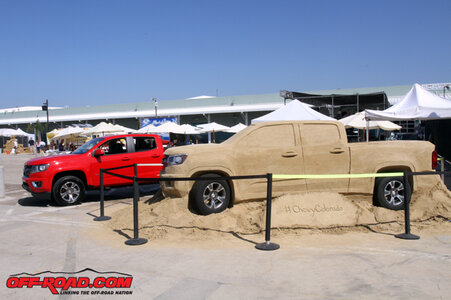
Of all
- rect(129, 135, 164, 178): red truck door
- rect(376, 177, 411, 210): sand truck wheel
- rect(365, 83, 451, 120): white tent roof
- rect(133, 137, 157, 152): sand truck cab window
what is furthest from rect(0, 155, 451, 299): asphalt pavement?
rect(365, 83, 451, 120): white tent roof

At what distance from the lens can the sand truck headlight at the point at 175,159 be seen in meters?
7.38

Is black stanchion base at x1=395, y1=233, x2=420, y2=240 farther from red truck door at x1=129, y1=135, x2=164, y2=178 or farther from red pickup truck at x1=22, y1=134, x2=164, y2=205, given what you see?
red truck door at x1=129, y1=135, x2=164, y2=178

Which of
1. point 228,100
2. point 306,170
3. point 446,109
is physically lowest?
point 306,170

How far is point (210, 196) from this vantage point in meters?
7.25

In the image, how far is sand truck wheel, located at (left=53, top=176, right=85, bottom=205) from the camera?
10.1 metres

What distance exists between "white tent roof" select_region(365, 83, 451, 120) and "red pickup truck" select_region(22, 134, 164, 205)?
280 inches

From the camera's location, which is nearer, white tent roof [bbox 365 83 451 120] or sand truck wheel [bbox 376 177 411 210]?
sand truck wheel [bbox 376 177 411 210]

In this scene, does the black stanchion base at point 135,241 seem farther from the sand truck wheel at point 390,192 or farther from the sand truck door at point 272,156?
the sand truck wheel at point 390,192

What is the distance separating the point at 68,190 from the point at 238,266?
21.6ft

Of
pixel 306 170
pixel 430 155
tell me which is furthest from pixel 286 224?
pixel 430 155

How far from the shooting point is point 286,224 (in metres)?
7.01

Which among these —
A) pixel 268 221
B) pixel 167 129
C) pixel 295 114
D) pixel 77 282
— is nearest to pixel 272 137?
pixel 268 221

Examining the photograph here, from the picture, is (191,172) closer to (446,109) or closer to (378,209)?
(378,209)

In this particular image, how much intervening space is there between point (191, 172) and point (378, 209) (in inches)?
Result: 143
